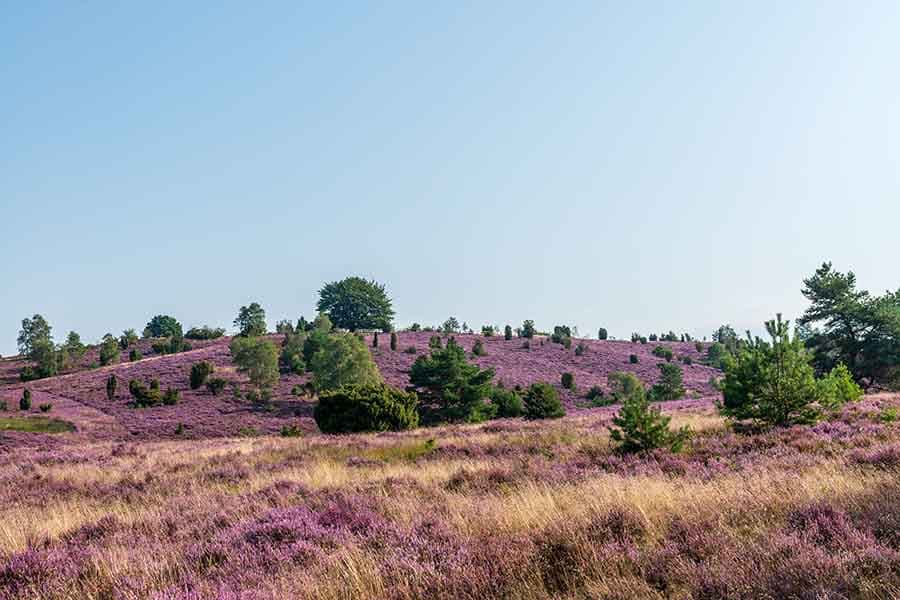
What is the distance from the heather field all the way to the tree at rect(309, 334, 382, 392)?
28831 millimetres

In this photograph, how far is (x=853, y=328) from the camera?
4503cm

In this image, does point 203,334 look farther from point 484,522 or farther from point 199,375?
point 484,522

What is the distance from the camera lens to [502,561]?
5.49 meters

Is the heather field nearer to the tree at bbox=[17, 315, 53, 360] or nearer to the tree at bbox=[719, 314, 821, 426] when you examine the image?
the tree at bbox=[719, 314, 821, 426]

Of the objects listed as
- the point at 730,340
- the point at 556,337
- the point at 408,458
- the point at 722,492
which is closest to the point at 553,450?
the point at 408,458

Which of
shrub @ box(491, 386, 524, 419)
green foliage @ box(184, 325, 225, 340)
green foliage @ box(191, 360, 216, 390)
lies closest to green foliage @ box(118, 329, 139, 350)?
green foliage @ box(184, 325, 225, 340)

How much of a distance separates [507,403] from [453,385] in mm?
Result: 4980

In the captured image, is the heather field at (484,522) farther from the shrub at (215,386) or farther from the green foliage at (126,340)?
the green foliage at (126,340)

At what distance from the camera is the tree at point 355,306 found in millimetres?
100562

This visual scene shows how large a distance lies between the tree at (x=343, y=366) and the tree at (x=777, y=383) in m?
34.4

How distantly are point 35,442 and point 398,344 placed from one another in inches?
1932

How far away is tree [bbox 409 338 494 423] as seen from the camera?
40.3 m

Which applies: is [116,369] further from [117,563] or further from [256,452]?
[117,563]

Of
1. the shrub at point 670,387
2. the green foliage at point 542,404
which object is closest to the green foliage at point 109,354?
the green foliage at point 542,404
